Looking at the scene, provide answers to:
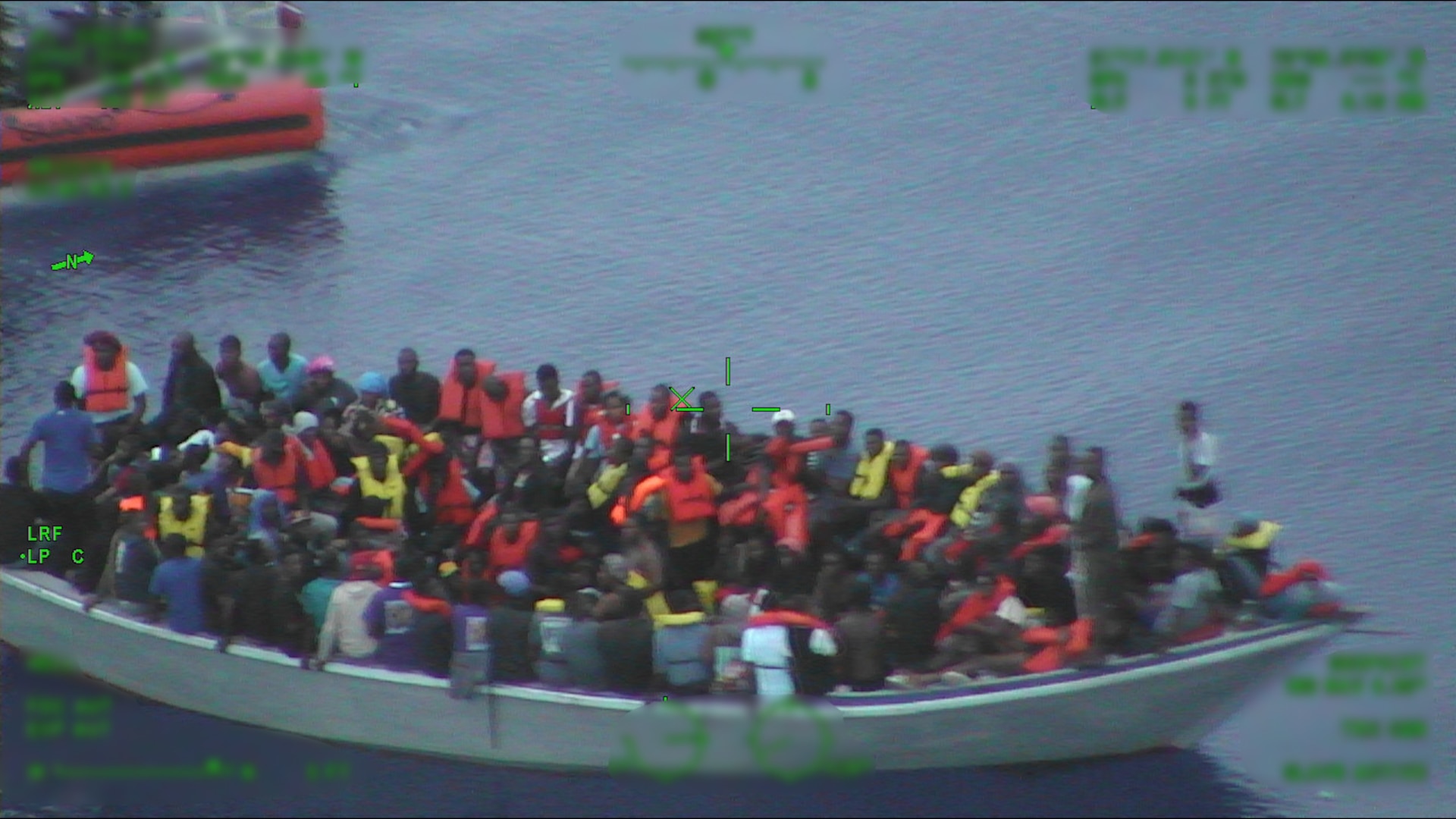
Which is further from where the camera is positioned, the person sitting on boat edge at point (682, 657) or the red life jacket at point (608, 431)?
the red life jacket at point (608, 431)

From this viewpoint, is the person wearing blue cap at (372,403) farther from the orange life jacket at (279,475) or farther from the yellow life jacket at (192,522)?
the yellow life jacket at (192,522)

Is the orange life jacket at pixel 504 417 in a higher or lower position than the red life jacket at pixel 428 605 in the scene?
higher

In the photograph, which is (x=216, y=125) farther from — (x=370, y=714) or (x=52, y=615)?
(x=370, y=714)

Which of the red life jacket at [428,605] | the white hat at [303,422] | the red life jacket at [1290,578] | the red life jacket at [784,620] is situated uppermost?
the white hat at [303,422]

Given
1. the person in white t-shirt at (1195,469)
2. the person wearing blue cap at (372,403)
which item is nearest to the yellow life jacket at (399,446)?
the person wearing blue cap at (372,403)

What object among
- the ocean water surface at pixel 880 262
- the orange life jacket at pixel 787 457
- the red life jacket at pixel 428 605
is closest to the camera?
the red life jacket at pixel 428 605

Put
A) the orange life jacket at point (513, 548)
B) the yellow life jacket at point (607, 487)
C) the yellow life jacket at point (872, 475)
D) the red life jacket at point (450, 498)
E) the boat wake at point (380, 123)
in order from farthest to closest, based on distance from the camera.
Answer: the boat wake at point (380, 123) < the red life jacket at point (450, 498) < the yellow life jacket at point (607, 487) < the yellow life jacket at point (872, 475) < the orange life jacket at point (513, 548)

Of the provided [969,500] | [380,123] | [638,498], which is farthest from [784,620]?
[380,123]
